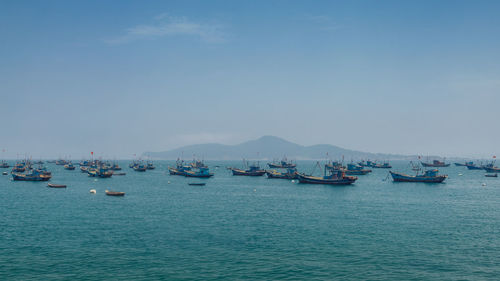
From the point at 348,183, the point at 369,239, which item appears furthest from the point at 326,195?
the point at 369,239

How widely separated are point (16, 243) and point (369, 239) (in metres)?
39.3

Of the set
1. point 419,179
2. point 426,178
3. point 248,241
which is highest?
point 426,178

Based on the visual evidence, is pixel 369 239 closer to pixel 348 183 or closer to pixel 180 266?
pixel 180 266

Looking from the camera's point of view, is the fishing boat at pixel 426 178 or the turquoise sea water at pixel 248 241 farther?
the fishing boat at pixel 426 178

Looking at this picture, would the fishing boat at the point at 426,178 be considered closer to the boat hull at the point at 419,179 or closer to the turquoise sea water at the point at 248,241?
the boat hull at the point at 419,179

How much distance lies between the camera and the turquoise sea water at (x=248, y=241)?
33375 mm

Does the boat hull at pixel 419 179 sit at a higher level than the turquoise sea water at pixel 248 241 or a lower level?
higher

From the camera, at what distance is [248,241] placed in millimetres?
43562

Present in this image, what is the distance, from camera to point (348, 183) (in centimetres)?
11975

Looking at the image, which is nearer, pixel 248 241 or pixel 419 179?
pixel 248 241

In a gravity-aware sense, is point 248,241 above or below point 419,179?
below

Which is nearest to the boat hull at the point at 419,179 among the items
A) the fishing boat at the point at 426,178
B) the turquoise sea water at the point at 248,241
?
the fishing boat at the point at 426,178

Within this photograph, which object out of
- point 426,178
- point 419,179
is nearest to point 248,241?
point 426,178

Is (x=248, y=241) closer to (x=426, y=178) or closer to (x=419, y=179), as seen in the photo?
(x=426, y=178)
